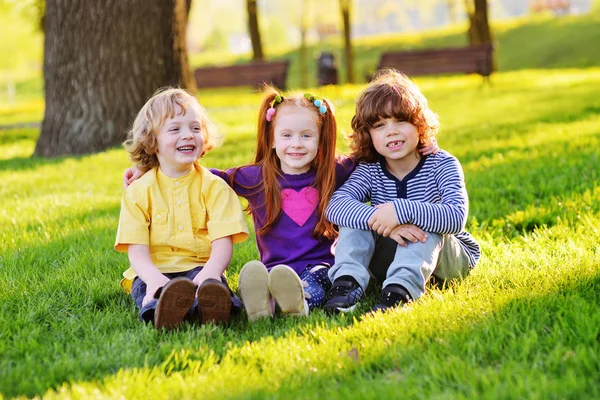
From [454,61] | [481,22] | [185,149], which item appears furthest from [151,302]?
[481,22]

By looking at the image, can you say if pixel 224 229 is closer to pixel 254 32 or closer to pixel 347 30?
pixel 347 30

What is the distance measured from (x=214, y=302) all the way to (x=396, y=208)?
97 cm

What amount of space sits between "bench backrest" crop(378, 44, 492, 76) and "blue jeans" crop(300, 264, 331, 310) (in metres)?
14.7

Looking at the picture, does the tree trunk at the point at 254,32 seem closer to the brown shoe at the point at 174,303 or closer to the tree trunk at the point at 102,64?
the tree trunk at the point at 102,64

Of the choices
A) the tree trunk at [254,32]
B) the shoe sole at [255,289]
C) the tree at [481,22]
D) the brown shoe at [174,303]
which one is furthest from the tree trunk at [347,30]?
the brown shoe at [174,303]

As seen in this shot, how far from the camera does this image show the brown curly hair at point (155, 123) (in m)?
3.51

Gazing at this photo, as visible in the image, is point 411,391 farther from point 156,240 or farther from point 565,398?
point 156,240

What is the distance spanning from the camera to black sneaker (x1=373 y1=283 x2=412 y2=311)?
3178 millimetres

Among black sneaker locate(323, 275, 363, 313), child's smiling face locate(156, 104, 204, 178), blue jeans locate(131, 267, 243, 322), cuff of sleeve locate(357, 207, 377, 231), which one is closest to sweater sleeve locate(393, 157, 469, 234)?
cuff of sleeve locate(357, 207, 377, 231)

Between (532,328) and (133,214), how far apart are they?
1.88 meters

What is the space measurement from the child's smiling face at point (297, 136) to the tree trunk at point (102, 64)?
5321 millimetres

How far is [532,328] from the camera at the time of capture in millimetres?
2715

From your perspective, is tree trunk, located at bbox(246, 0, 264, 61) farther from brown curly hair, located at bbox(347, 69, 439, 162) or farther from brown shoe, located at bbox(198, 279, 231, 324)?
brown shoe, located at bbox(198, 279, 231, 324)

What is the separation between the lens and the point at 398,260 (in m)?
3.34
